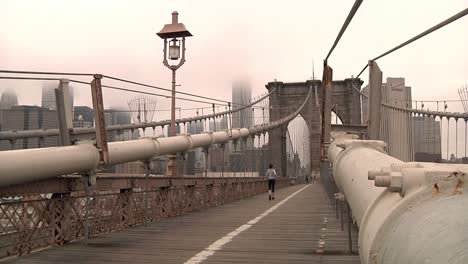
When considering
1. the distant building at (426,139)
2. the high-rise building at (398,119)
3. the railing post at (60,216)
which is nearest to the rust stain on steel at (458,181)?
the railing post at (60,216)

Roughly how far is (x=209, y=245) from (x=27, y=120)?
4546 millimetres

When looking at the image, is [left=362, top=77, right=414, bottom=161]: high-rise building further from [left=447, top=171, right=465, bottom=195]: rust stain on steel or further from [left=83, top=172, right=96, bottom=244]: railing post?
[left=447, top=171, right=465, bottom=195]: rust stain on steel

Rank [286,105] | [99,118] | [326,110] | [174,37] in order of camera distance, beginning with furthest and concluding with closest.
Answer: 1. [286,105]
2. [174,37]
3. [326,110]
4. [99,118]

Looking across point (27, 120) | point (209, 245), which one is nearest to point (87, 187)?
point (209, 245)

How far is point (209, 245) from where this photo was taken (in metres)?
7.77

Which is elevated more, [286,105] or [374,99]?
[286,105]

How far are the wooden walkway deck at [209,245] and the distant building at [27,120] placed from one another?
2408 mm

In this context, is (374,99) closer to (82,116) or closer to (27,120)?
(82,116)

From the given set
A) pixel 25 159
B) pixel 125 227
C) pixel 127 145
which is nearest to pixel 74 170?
pixel 25 159

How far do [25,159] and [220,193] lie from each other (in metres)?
11.5

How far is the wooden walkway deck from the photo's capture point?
21.7ft

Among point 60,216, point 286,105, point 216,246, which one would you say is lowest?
point 216,246

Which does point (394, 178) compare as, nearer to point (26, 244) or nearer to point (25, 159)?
point (25, 159)

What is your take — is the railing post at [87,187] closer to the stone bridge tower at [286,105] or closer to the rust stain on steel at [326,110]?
the rust stain on steel at [326,110]
